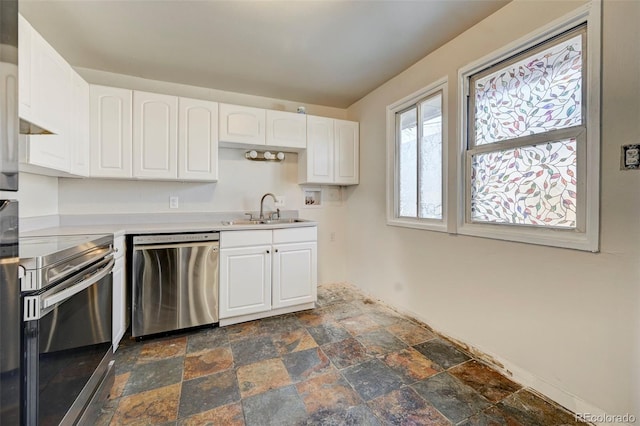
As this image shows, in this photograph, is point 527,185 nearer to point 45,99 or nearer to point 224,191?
point 224,191

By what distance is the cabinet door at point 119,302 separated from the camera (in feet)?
6.72

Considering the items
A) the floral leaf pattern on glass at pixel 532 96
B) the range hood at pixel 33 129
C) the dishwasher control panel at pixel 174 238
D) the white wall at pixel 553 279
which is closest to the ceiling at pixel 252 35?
the white wall at pixel 553 279

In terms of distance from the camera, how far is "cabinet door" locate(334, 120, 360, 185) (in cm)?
344

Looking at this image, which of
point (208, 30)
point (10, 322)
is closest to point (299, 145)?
point (208, 30)

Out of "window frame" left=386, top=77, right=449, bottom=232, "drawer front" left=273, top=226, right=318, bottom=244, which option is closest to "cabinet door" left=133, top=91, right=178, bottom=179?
"drawer front" left=273, top=226, right=318, bottom=244

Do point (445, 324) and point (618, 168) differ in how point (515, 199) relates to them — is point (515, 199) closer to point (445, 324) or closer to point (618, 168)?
point (618, 168)

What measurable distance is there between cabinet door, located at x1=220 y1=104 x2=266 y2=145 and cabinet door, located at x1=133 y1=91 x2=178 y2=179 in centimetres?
45

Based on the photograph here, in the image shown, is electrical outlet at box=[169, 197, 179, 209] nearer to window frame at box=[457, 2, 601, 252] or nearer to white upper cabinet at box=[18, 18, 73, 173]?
white upper cabinet at box=[18, 18, 73, 173]

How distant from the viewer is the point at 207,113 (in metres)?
2.74

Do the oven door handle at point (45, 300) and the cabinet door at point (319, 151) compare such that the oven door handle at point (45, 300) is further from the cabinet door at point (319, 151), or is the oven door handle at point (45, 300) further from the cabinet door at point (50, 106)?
the cabinet door at point (319, 151)

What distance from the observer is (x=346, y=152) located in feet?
11.5

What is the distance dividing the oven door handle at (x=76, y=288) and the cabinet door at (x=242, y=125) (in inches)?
66.8

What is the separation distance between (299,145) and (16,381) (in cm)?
279

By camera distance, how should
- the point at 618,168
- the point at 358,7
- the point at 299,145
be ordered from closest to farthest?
1. the point at 618,168
2. the point at 358,7
3. the point at 299,145
